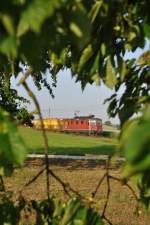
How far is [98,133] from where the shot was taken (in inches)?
2435

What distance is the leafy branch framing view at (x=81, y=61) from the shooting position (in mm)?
1181

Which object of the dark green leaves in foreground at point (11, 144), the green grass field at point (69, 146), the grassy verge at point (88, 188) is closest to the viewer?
the dark green leaves in foreground at point (11, 144)

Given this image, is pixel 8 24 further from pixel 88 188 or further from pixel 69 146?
pixel 69 146

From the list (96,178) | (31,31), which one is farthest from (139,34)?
(96,178)

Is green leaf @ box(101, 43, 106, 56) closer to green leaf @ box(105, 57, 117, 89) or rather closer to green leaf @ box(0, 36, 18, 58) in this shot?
green leaf @ box(105, 57, 117, 89)

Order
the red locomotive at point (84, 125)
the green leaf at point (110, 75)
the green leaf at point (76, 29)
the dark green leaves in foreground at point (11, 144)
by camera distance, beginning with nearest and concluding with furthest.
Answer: the green leaf at point (76, 29) < the dark green leaves in foreground at point (11, 144) < the green leaf at point (110, 75) < the red locomotive at point (84, 125)

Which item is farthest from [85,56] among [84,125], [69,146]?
[84,125]

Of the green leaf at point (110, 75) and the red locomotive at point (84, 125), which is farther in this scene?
the red locomotive at point (84, 125)

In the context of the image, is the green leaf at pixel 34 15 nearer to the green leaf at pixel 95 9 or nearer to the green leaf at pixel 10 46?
the green leaf at pixel 10 46

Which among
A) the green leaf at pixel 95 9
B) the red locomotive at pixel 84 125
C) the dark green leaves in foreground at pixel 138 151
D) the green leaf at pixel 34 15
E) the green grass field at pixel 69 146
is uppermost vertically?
the red locomotive at pixel 84 125

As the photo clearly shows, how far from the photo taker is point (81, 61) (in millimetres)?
1975

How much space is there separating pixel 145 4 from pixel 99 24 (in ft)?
0.75

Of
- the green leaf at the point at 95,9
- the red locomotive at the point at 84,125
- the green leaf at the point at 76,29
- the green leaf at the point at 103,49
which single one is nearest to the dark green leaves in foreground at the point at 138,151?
the green leaf at the point at 76,29

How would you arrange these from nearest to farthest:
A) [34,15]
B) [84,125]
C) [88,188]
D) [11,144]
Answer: [34,15] → [11,144] → [88,188] → [84,125]
